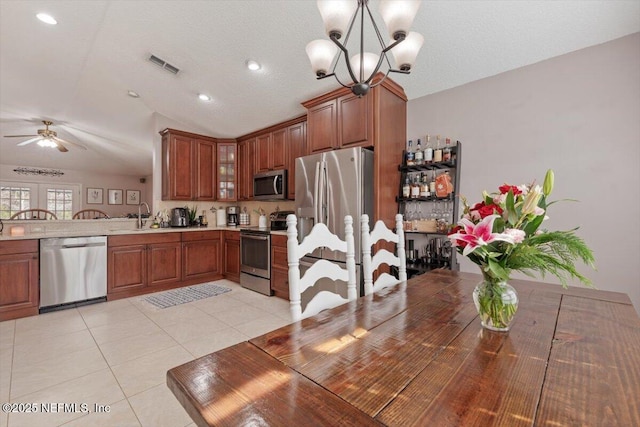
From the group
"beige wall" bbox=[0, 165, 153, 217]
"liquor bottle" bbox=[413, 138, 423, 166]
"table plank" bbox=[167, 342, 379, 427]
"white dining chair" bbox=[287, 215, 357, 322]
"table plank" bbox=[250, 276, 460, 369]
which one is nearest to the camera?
"table plank" bbox=[167, 342, 379, 427]

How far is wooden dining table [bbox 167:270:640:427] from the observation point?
21.4 inches

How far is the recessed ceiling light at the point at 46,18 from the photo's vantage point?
266 centimetres

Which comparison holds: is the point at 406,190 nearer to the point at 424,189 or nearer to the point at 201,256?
the point at 424,189

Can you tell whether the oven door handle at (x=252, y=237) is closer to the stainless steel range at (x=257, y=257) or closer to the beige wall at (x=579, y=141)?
the stainless steel range at (x=257, y=257)

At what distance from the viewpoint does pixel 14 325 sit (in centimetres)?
277

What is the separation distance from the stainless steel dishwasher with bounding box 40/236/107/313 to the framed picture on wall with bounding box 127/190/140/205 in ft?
21.2

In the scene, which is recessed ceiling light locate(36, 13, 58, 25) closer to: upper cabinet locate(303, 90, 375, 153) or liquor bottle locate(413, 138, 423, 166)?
upper cabinet locate(303, 90, 375, 153)

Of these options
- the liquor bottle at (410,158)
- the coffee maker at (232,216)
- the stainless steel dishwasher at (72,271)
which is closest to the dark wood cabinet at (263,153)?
the coffee maker at (232,216)

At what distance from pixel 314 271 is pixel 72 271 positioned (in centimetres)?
350

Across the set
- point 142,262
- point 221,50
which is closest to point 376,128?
point 221,50

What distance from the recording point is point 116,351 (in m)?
2.26

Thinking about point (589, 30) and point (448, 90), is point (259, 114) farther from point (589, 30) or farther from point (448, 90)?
point (589, 30)

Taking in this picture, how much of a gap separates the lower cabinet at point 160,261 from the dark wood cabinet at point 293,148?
1562mm

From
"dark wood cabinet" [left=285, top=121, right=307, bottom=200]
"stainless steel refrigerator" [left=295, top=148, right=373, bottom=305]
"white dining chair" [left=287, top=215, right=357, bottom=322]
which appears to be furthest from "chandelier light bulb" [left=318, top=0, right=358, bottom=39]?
"dark wood cabinet" [left=285, top=121, right=307, bottom=200]
